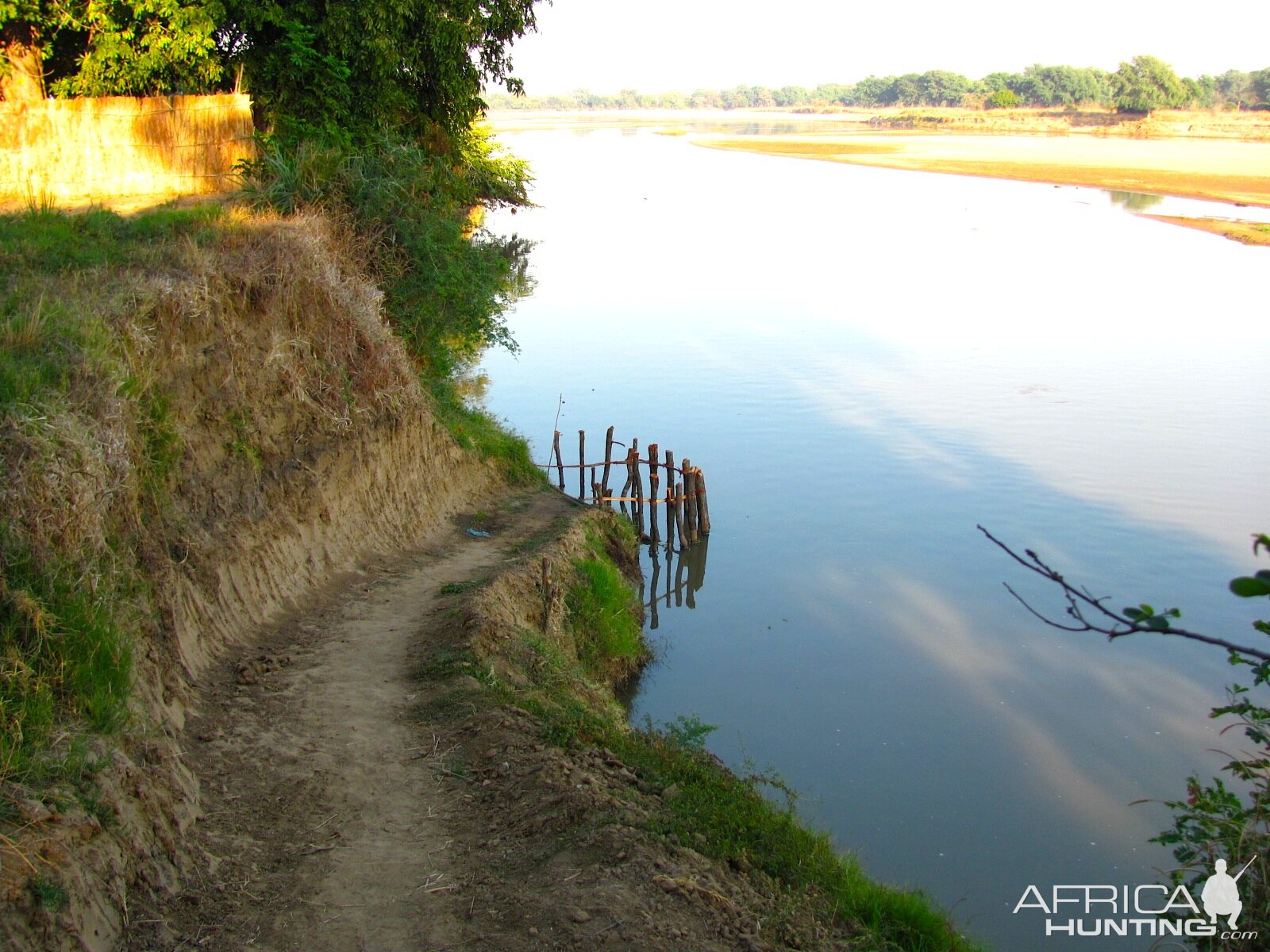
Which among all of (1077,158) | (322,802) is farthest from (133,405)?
(1077,158)

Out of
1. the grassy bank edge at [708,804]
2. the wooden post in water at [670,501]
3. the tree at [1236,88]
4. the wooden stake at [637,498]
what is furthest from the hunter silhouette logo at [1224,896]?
the tree at [1236,88]

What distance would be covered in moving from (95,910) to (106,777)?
0.80m

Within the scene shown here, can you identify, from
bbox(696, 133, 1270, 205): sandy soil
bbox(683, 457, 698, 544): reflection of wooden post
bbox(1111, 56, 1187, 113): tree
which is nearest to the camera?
bbox(683, 457, 698, 544): reflection of wooden post

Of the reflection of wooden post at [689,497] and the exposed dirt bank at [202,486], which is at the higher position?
the exposed dirt bank at [202,486]

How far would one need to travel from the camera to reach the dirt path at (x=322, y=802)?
606cm

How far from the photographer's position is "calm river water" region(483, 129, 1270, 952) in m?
11.9

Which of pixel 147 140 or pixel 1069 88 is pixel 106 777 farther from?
pixel 1069 88

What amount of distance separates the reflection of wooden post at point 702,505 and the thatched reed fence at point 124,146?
9.23 meters

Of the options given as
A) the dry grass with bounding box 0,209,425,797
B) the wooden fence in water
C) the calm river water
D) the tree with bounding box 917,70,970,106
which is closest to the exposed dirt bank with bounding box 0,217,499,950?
the dry grass with bounding box 0,209,425,797

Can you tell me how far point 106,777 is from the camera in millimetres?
6012

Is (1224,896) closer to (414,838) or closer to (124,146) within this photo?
(414,838)

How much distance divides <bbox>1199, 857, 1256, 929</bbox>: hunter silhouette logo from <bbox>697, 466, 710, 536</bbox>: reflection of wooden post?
12.1 meters

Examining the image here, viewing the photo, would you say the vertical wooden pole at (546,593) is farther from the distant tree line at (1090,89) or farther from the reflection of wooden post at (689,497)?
the distant tree line at (1090,89)

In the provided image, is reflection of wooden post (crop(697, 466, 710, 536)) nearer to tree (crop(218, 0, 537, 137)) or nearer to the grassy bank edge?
the grassy bank edge
